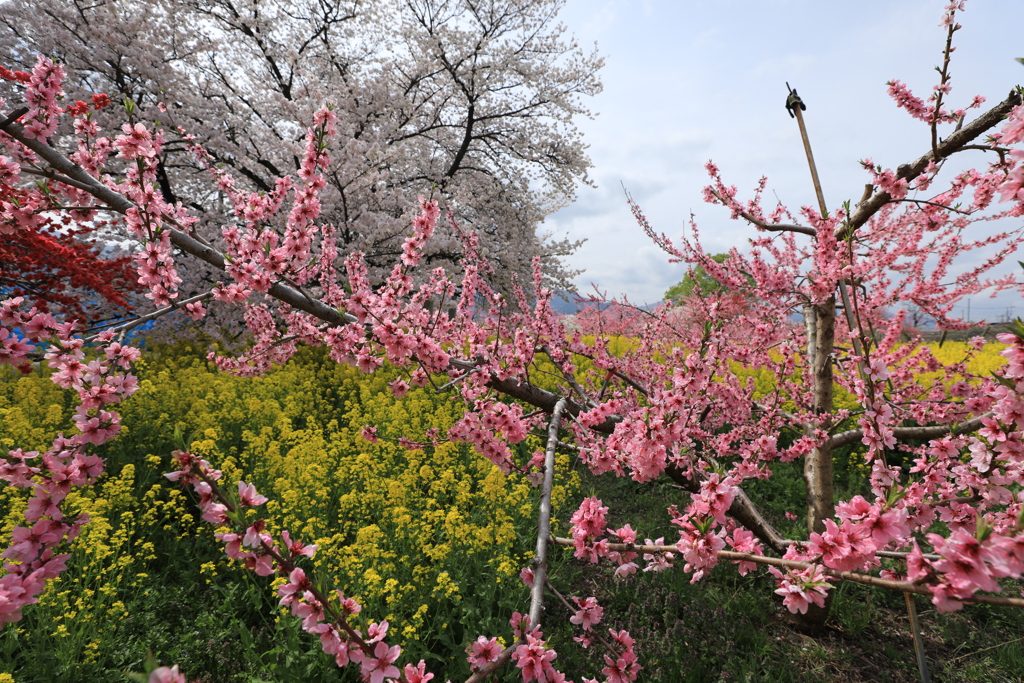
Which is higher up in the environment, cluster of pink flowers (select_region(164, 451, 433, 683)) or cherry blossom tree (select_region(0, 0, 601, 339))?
cherry blossom tree (select_region(0, 0, 601, 339))

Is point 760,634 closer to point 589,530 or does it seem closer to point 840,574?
point 589,530

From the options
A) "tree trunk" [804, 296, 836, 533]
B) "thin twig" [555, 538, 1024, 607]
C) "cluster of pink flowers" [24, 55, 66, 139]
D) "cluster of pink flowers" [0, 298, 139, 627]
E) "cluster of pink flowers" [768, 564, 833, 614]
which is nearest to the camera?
"thin twig" [555, 538, 1024, 607]

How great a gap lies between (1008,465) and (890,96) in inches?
129

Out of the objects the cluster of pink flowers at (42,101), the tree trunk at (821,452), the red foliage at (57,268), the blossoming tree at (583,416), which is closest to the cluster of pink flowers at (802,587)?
the blossoming tree at (583,416)

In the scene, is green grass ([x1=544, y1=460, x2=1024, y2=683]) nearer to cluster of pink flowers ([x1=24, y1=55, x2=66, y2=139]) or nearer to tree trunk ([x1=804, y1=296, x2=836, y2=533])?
tree trunk ([x1=804, y1=296, x2=836, y2=533])

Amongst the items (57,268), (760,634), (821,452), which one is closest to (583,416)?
(821,452)

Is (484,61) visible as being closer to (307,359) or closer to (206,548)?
(307,359)

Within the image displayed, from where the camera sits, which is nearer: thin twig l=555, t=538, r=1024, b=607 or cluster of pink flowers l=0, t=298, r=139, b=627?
thin twig l=555, t=538, r=1024, b=607

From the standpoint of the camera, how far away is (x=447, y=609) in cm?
354

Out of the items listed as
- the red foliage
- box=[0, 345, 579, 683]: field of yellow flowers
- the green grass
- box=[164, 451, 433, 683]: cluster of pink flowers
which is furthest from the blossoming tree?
the red foliage

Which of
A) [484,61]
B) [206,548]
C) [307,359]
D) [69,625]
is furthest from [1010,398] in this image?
[484,61]

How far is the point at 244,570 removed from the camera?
151 inches

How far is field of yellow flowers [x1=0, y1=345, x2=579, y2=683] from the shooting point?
2.96 meters

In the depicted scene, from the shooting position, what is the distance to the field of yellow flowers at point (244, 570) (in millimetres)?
2961
